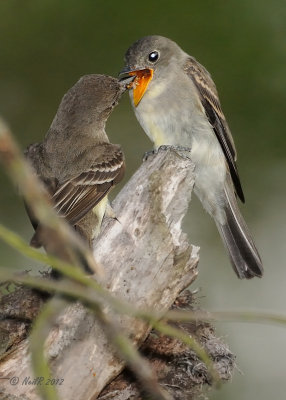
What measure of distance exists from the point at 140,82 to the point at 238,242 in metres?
1.03

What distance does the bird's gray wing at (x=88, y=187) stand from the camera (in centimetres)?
313

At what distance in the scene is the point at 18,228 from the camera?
4.20 meters

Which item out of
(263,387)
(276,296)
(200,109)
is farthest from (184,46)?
(263,387)

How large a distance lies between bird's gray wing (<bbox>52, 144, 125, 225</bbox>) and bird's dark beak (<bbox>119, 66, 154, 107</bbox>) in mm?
791

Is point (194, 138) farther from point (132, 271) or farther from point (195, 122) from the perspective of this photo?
point (132, 271)

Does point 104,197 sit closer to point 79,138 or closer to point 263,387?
point 79,138

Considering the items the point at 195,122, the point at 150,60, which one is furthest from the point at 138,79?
the point at 195,122

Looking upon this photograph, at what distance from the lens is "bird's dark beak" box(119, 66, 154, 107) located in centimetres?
416

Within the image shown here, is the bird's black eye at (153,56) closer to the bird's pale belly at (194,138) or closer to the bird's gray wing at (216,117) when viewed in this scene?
the bird's gray wing at (216,117)

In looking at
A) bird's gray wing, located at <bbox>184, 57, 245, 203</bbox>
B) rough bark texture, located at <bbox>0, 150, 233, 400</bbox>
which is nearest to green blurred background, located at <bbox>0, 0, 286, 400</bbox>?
bird's gray wing, located at <bbox>184, 57, 245, 203</bbox>

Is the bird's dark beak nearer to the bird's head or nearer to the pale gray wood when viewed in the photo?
the bird's head

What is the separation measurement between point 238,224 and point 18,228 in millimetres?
1173

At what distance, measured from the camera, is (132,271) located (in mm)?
2635

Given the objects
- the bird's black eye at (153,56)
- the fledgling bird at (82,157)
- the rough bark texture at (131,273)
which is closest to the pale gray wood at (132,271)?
the rough bark texture at (131,273)
